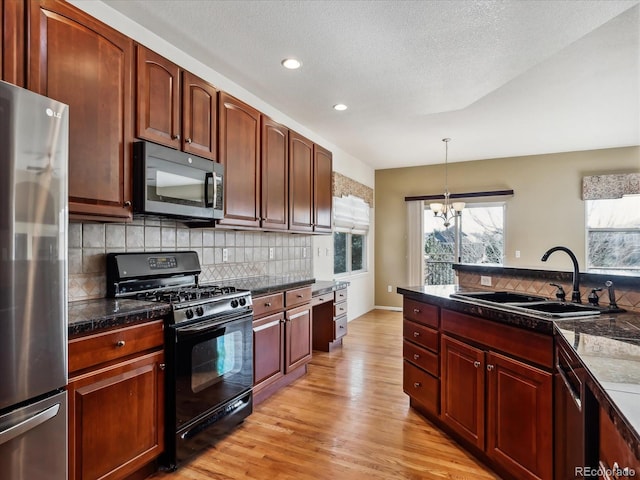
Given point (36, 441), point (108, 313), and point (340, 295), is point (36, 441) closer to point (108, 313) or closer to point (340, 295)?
point (108, 313)

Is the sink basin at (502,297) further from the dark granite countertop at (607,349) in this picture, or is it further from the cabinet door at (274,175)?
the cabinet door at (274,175)

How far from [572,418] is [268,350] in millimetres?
2002

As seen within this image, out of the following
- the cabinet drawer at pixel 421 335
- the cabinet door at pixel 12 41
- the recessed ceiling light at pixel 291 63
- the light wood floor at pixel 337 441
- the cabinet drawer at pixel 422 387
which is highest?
the recessed ceiling light at pixel 291 63

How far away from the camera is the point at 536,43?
2561 mm

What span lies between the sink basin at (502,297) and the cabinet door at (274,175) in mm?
1673

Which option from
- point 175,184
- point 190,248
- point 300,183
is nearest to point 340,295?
point 300,183

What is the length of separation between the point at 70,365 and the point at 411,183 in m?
6.13

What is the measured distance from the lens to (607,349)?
122 cm

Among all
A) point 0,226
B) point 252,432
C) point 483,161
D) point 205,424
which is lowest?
point 252,432

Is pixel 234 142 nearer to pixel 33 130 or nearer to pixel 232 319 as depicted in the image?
pixel 232 319

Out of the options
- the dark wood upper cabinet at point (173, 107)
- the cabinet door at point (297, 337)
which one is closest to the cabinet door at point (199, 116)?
the dark wood upper cabinet at point (173, 107)

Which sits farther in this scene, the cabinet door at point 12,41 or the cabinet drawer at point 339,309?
the cabinet drawer at point 339,309

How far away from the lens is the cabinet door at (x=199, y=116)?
2.42m

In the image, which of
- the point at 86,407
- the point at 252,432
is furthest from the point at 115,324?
the point at 252,432
